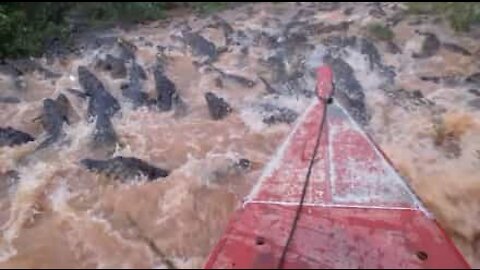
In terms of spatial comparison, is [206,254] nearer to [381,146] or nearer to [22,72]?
[381,146]

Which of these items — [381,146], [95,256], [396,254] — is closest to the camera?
[396,254]

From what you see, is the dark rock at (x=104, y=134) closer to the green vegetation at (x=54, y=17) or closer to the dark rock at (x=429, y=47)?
the green vegetation at (x=54, y=17)

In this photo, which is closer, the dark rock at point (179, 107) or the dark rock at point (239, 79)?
the dark rock at point (179, 107)

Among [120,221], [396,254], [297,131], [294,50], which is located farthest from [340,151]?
[294,50]

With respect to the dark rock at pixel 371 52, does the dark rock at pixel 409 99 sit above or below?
below

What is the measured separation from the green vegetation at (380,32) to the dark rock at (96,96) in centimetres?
458

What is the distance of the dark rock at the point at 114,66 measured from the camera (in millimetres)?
9770

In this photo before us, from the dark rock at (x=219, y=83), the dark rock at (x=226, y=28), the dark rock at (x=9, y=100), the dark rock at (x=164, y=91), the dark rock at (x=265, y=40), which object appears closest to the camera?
the dark rock at (x=164, y=91)

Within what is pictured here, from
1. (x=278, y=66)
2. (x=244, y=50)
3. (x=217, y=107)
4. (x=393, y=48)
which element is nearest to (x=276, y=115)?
(x=217, y=107)

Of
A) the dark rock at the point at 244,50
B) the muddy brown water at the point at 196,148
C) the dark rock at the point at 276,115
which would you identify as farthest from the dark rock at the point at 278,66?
the dark rock at the point at 276,115

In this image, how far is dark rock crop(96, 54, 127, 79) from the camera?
9770mm

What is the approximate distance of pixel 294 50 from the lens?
1047 cm

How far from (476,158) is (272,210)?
263 cm

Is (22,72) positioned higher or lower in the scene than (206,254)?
higher
